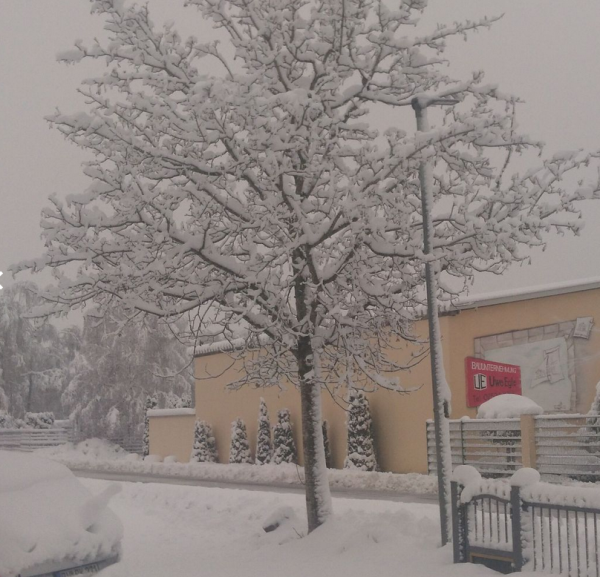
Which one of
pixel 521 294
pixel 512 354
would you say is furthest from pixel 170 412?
pixel 521 294

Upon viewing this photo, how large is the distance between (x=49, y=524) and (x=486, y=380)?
675 inches

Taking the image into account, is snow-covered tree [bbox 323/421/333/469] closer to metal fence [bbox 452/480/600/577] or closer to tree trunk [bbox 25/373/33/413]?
metal fence [bbox 452/480/600/577]

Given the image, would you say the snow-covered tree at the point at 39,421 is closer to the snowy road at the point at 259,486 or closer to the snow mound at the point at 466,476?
the snowy road at the point at 259,486

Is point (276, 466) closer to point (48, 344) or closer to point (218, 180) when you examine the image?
point (218, 180)

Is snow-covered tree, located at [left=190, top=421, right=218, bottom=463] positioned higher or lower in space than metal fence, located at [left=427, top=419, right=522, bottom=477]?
lower

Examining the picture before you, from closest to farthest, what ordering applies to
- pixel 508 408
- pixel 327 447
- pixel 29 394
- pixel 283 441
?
pixel 508 408
pixel 327 447
pixel 283 441
pixel 29 394

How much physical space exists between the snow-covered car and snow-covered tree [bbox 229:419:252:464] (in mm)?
20982

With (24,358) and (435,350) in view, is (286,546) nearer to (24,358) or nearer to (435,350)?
(435,350)

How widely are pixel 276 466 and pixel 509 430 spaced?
8.97 meters

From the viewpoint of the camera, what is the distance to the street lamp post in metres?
9.91

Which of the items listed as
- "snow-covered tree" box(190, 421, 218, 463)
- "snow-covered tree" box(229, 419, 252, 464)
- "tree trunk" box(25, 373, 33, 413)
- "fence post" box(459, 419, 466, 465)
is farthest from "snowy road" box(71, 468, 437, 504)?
"tree trunk" box(25, 373, 33, 413)

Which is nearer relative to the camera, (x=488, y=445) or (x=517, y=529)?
(x=517, y=529)

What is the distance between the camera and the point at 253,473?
25141mm

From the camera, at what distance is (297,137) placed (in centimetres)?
1111
